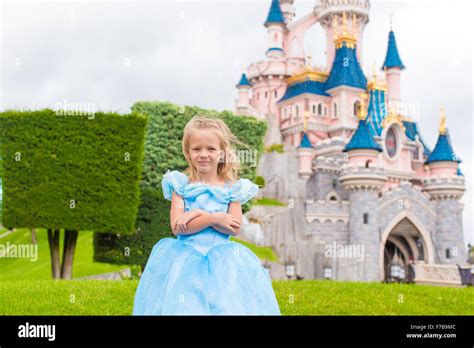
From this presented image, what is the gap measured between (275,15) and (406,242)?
2104 cm

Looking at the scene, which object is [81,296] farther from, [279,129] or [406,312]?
[279,129]

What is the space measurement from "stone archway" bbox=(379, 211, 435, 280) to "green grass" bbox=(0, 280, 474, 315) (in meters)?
22.7

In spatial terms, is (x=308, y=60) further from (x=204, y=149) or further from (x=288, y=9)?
(x=204, y=149)

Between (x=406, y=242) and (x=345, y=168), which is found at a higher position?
(x=345, y=168)

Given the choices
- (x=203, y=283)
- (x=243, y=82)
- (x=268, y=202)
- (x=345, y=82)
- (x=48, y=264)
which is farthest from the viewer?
(x=243, y=82)

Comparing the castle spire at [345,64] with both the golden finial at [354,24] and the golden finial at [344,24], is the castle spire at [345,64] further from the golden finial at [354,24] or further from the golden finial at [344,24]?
the golden finial at [354,24]

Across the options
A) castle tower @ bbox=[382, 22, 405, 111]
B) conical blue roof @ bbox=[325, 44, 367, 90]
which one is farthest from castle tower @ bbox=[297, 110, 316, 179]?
castle tower @ bbox=[382, 22, 405, 111]

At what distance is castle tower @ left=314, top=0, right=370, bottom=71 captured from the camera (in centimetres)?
4322

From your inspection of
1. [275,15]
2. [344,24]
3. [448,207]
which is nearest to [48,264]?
[448,207]

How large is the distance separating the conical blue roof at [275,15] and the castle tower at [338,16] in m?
3.02

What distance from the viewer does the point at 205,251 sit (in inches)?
170

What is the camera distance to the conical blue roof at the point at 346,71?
40156mm

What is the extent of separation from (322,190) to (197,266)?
3151cm

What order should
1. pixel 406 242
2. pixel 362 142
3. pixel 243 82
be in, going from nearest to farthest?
pixel 362 142
pixel 406 242
pixel 243 82
